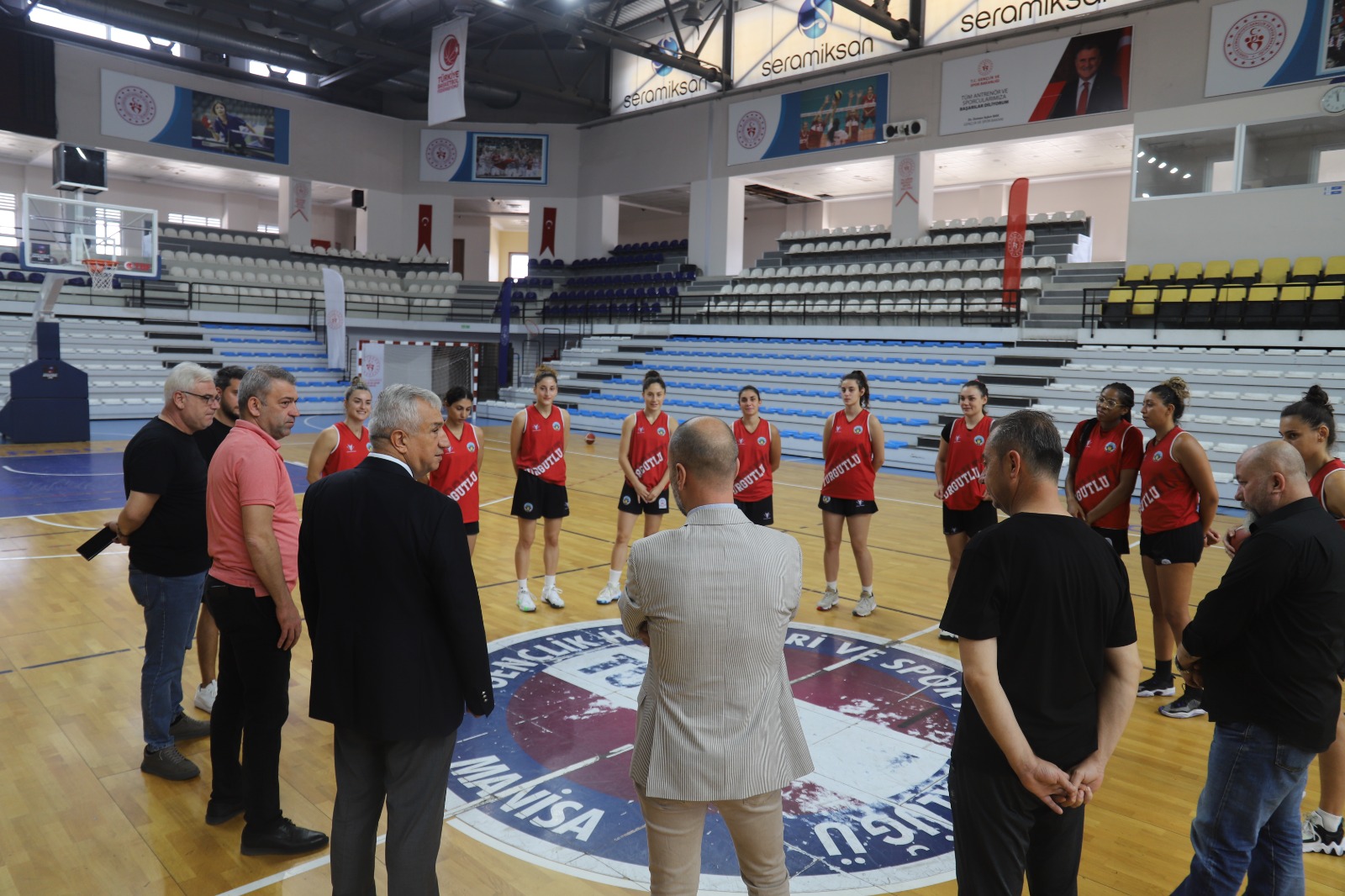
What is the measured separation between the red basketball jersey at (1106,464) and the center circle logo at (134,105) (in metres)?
26.6

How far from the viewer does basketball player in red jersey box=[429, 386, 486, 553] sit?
5.20 m

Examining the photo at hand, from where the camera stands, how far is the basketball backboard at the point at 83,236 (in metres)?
14.7

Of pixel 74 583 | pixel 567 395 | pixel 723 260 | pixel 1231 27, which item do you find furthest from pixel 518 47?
pixel 74 583

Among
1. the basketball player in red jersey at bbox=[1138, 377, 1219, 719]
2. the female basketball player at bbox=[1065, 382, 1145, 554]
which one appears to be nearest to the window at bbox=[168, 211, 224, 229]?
the female basketball player at bbox=[1065, 382, 1145, 554]

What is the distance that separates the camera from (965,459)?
536 centimetres

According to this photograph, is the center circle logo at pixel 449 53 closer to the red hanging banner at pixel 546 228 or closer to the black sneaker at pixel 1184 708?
the red hanging banner at pixel 546 228

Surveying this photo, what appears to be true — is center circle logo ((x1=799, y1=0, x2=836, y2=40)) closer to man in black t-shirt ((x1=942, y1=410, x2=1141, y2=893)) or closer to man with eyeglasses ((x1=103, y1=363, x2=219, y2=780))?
man with eyeglasses ((x1=103, y1=363, x2=219, y2=780))

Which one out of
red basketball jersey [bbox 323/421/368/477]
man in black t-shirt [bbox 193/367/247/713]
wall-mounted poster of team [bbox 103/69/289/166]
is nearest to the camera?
man in black t-shirt [bbox 193/367/247/713]

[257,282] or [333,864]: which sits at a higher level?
[257,282]

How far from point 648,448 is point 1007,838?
4426 mm

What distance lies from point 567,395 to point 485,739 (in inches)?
676

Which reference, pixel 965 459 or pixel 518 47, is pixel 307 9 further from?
pixel 965 459

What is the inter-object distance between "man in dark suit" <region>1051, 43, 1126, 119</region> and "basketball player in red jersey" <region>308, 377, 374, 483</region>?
59.0ft

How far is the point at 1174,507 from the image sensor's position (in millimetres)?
4375
